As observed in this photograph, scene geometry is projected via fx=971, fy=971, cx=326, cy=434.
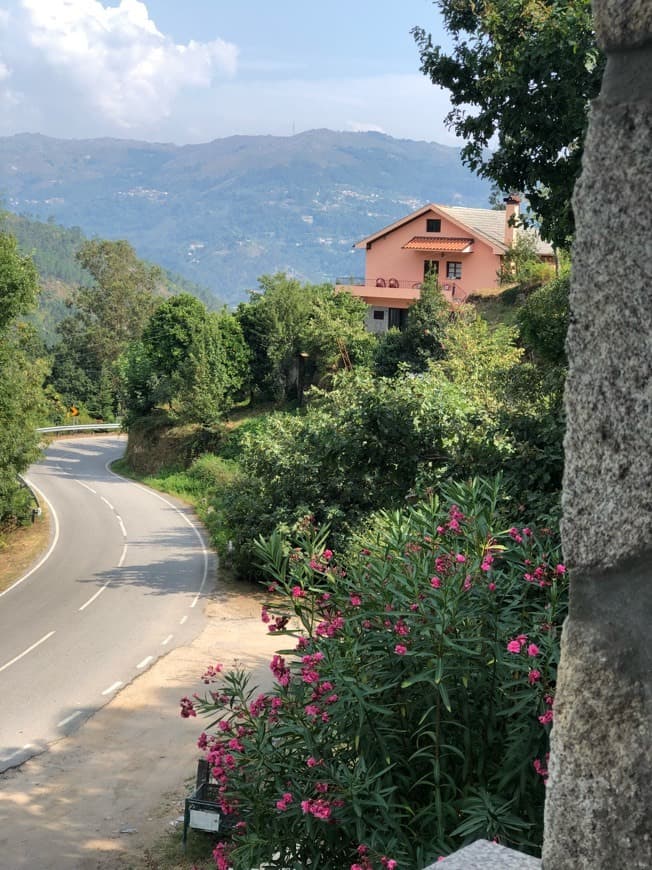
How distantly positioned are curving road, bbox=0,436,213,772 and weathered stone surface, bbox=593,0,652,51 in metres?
14.2

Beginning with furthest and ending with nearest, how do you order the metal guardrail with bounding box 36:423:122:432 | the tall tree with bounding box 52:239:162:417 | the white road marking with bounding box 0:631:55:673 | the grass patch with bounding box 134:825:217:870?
the tall tree with bounding box 52:239:162:417 → the metal guardrail with bounding box 36:423:122:432 → the white road marking with bounding box 0:631:55:673 → the grass patch with bounding box 134:825:217:870

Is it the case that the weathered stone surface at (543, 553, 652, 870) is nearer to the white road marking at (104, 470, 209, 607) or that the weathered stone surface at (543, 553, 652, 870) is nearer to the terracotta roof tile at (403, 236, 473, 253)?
the white road marking at (104, 470, 209, 607)

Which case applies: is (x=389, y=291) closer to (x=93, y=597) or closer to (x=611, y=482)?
(x=93, y=597)

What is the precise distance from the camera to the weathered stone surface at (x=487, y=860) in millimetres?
2656

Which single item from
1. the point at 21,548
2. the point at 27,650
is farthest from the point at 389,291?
the point at 27,650

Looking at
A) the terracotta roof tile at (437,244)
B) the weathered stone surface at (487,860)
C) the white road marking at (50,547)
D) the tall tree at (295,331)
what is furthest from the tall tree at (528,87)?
the terracotta roof tile at (437,244)

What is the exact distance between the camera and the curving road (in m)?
16.6

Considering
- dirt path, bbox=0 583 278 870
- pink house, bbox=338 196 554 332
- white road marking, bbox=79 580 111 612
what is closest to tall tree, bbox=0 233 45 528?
white road marking, bbox=79 580 111 612

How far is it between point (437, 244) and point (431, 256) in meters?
0.96

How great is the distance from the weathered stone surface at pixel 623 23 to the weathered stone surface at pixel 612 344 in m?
A: 0.10

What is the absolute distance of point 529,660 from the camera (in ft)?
14.8

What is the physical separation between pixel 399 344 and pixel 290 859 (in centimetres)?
3323

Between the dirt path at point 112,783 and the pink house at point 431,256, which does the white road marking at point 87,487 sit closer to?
the pink house at point 431,256

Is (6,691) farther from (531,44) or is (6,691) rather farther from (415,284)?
(415,284)
